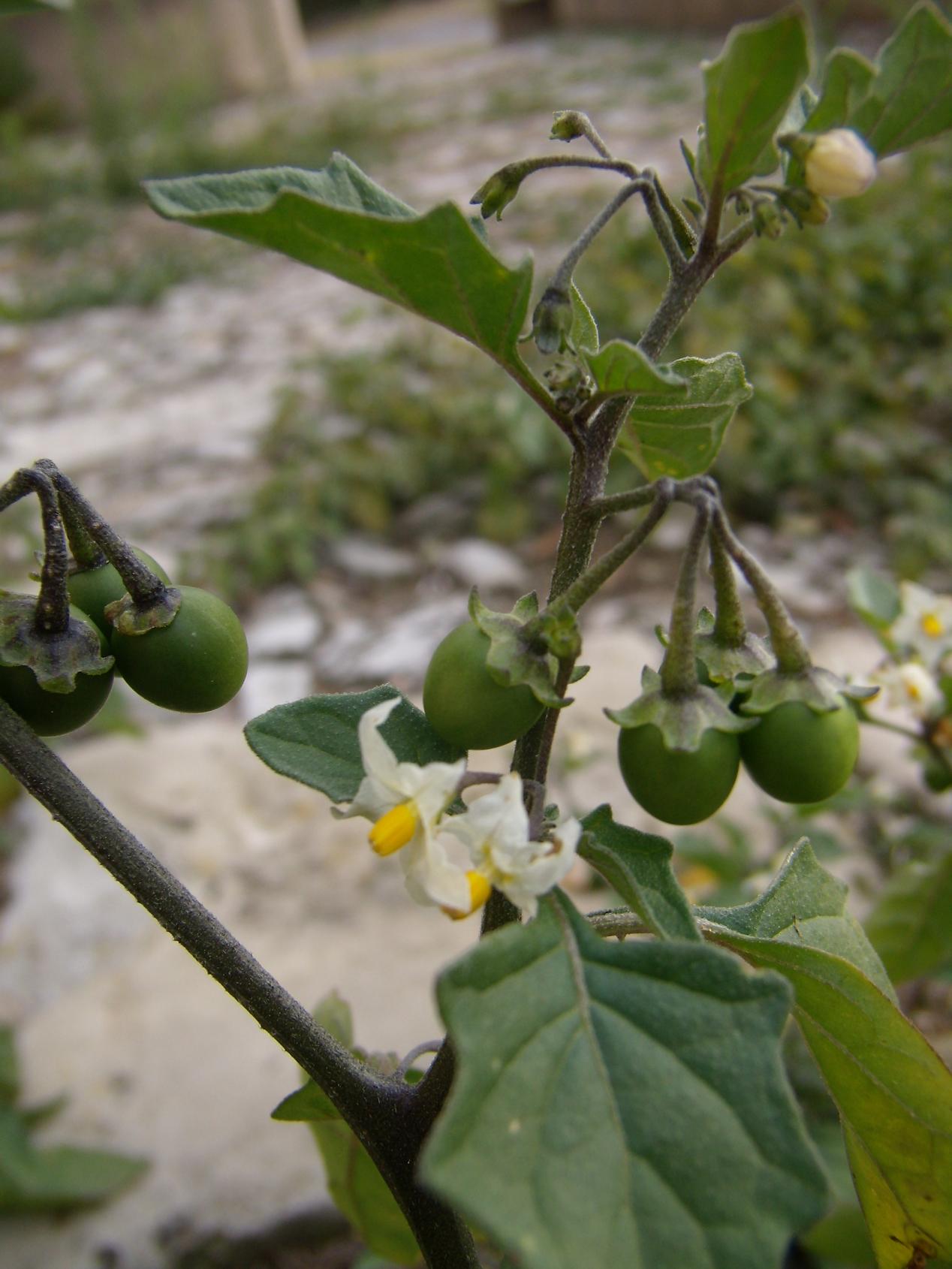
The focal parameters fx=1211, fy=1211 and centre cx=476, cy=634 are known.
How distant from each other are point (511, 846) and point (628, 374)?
0.20 m

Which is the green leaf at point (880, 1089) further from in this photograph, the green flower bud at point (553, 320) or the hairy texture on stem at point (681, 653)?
the green flower bud at point (553, 320)

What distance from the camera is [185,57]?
960 cm

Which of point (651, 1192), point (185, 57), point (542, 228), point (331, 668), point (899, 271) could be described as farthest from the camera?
point (185, 57)

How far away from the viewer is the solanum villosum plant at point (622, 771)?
0.45 m

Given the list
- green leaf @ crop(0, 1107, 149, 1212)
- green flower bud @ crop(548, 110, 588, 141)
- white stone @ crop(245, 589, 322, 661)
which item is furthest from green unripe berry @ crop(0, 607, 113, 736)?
white stone @ crop(245, 589, 322, 661)

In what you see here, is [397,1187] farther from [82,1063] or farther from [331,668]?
[331,668]

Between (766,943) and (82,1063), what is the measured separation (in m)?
1.30

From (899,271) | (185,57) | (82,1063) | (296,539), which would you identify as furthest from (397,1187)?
(185,57)

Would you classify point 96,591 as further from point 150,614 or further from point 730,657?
point 730,657

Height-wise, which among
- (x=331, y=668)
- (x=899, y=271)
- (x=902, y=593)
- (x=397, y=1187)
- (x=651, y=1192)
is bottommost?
(x=331, y=668)

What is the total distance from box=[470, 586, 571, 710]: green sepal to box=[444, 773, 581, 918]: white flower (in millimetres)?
42

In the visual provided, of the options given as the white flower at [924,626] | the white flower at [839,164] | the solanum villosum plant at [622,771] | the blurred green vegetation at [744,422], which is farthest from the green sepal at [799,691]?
the blurred green vegetation at [744,422]

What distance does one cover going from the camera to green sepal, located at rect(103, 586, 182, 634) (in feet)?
1.96

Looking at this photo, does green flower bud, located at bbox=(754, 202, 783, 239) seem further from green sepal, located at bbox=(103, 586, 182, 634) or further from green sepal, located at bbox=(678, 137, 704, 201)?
green sepal, located at bbox=(103, 586, 182, 634)
